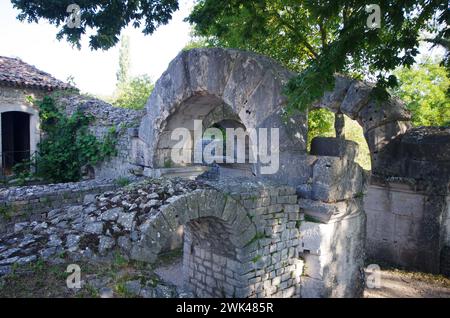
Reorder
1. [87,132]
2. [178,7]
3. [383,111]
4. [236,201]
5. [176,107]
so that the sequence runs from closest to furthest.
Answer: [236,201], [178,7], [176,107], [383,111], [87,132]

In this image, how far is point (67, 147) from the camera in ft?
34.4

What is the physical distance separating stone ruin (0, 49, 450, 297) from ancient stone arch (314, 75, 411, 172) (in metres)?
0.02

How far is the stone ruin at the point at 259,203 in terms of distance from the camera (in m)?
3.80

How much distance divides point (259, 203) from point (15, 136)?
12.6 meters

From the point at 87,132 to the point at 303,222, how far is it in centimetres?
722

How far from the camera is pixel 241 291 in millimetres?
4434

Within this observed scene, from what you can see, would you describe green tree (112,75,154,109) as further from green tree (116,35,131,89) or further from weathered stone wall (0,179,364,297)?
green tree (116,35,131,89)

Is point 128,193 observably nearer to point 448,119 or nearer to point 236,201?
point 236,201

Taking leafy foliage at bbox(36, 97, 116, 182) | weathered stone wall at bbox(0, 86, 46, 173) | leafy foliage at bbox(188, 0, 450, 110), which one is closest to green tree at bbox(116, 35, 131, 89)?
weathered stone wall at bbox(0, 86, 46, 173)

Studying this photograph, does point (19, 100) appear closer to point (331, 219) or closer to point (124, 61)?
point (331, 219)

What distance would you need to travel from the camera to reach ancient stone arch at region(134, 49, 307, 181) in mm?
4871

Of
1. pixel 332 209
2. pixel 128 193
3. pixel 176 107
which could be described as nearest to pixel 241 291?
pixel 332 209

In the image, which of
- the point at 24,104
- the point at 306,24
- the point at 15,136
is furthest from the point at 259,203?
the point at 15,136

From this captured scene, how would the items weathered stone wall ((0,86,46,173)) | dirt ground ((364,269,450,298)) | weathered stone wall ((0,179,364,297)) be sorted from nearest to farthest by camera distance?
weathered stone wall ((0,179,364,297))
dirt ground ((364,269,450,298))
weathered stone wall ((0,86,46,173))
